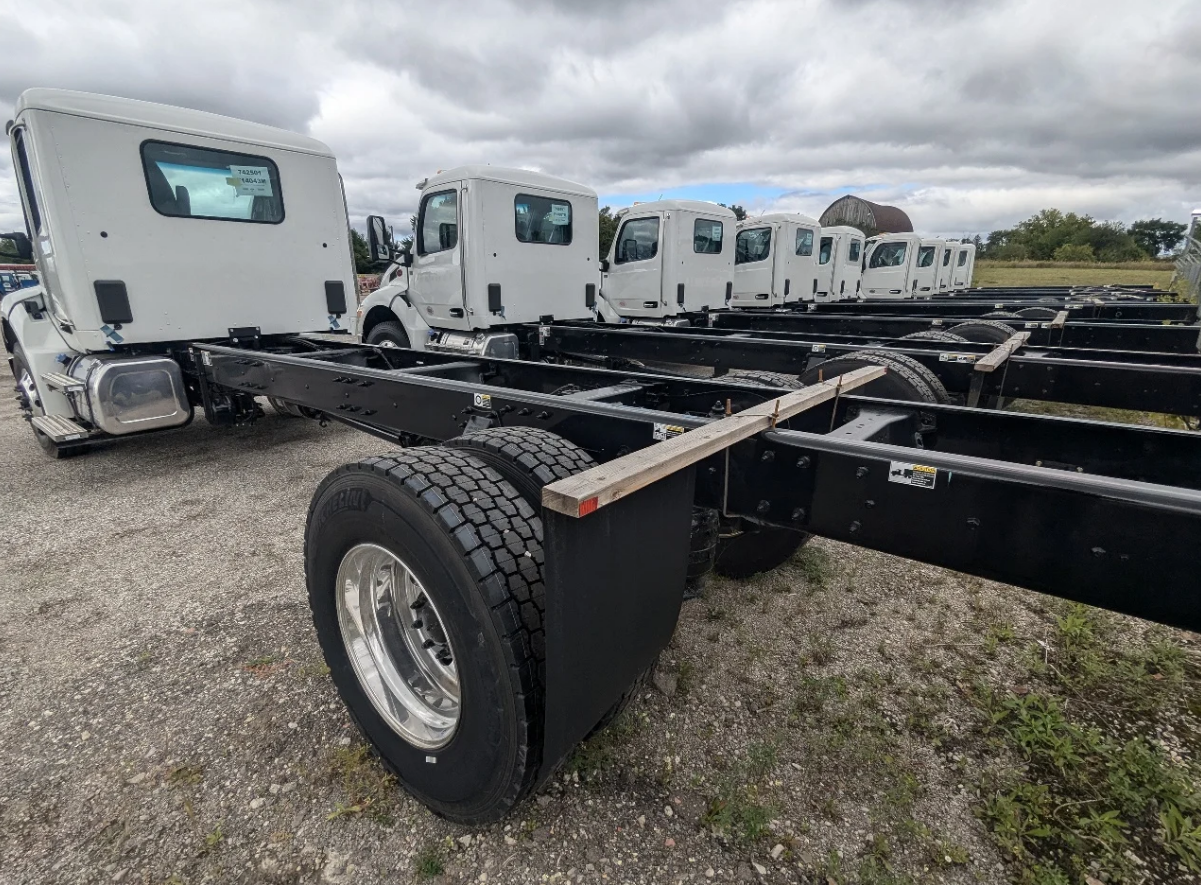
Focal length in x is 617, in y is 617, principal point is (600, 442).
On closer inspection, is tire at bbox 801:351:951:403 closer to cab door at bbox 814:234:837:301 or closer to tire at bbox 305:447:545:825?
tire at bbox 305:447:545:825

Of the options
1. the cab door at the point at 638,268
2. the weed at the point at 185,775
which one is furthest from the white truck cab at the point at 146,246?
the cab door at the point at 638,268

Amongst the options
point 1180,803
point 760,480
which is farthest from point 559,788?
point 1180,803

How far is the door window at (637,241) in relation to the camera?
10.3 m

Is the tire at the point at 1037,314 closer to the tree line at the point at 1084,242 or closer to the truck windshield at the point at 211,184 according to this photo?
the truck windshield at the point at 211,184

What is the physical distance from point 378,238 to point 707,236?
626 centimetres

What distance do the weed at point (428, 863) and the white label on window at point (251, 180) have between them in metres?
5.06

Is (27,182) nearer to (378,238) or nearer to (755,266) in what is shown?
(378,238)

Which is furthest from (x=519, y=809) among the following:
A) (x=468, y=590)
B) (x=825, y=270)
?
(x=825, y=270)

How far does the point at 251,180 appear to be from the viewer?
494 centimetres

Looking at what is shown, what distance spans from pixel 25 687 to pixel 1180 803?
390 cm

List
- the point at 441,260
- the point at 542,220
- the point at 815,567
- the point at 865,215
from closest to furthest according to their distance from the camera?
the point at 815,567 < the point at 441,260 < the point at 542,220 < the point at 865,215

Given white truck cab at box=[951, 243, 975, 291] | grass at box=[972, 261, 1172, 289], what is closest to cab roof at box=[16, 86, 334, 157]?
white truck cab at box=[951, 243, 975, 291]

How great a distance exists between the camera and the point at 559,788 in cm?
187

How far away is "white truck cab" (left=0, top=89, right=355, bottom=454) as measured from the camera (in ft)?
13.8
